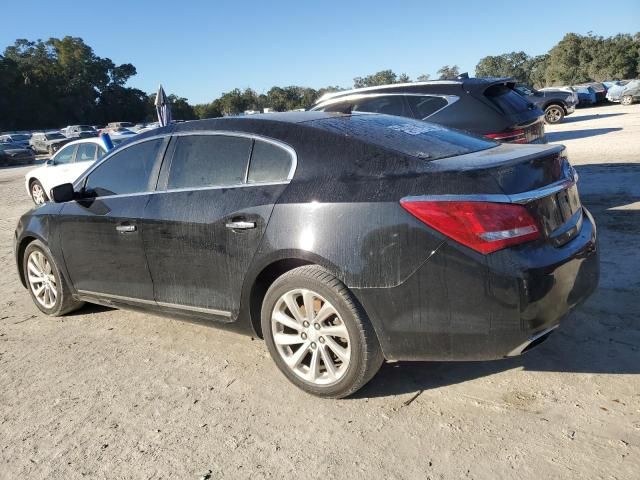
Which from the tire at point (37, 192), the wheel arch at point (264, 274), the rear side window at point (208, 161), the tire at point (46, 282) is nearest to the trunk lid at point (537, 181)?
the wheel arch at point (264, 274)

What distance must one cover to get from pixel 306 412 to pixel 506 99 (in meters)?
5.56

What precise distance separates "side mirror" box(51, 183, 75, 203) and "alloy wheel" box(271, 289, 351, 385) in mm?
2395

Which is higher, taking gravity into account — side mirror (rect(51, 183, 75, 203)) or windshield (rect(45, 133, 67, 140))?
side mirror (rect(51, 183, 75, 203))

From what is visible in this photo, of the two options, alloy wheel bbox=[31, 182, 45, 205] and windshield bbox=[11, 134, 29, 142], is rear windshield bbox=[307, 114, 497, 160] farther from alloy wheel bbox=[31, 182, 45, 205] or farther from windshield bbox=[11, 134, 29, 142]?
windshield bbox=[11, 134, 29, 142]

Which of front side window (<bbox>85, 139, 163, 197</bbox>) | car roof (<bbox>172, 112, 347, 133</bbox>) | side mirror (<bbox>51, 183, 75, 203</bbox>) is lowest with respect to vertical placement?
side mirror (<bbox>51, 183, 75, 203</bbox>)

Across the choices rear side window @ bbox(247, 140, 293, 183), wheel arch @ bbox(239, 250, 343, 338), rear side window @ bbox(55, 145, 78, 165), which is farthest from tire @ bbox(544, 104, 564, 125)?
wheel arch @ bbox(239, 250, 343, 338)

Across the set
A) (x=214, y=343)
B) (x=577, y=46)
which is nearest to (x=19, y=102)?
(x=577, y=46)

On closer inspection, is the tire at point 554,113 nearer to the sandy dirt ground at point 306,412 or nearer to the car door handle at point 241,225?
the sandy dirt ground at point 306,412

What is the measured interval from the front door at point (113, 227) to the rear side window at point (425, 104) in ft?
13.3

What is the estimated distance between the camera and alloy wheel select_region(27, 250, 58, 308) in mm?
4930

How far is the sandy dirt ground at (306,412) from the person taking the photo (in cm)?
258

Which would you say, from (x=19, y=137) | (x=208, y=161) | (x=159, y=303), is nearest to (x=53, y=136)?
(x=19, y=137)

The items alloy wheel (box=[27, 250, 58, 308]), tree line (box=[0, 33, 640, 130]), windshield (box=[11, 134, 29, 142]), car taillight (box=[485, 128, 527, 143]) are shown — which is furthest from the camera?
tree line (box=[0, 33, 640, 130])

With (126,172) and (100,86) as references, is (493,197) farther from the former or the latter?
(100,86)
